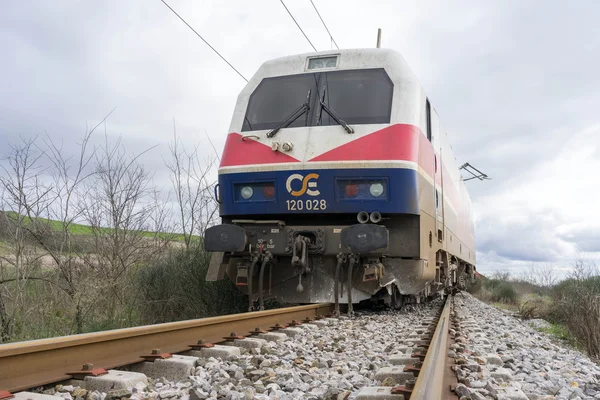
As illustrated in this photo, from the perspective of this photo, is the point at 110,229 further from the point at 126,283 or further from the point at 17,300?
the point at 17,300

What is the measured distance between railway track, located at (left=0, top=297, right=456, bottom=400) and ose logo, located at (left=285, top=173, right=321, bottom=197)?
206 cm

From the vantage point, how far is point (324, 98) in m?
6.46

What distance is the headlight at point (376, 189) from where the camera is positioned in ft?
19.3

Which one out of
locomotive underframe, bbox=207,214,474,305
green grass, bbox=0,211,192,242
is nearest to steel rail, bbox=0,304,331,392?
locomotive underframe, bbox=207,214,474,305

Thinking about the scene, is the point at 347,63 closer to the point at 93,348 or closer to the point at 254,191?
the point at 254,191

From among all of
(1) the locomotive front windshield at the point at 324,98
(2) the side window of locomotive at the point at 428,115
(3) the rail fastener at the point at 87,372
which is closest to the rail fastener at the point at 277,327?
(3) the rail fastener at the point at 87,372

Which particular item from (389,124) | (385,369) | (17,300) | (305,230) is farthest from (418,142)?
(17,300)

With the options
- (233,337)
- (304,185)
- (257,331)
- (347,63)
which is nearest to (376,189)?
(304,185)

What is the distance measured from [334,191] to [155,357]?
131 inches

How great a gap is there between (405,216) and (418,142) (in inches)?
33.9

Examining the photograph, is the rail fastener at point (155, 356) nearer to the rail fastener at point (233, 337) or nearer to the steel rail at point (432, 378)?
the rail fastener at point (233, 337)

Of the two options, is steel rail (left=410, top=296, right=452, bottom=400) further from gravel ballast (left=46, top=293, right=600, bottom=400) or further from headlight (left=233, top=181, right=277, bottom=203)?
headlight (left=233, top=181, right=277, bottom=203)

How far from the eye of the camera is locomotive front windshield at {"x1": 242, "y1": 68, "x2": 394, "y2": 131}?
6287 millimetres

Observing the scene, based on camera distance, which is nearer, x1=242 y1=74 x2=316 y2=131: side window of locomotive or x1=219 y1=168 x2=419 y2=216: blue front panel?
x1=219 y1=168 x2=419 y2=216: blue front panel
